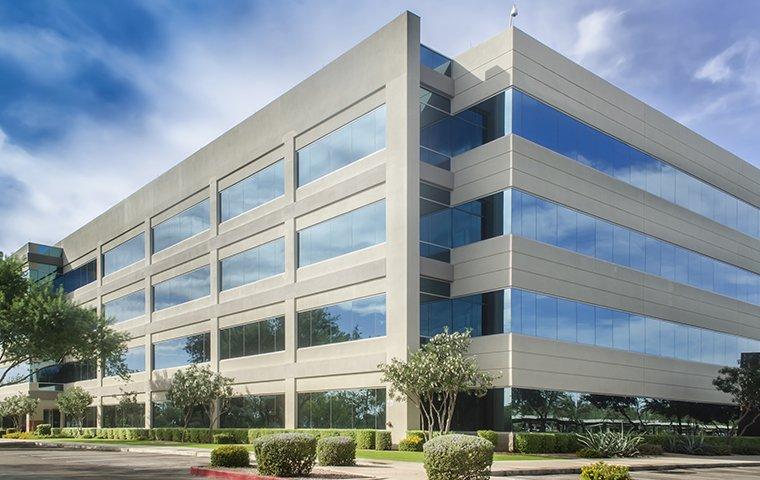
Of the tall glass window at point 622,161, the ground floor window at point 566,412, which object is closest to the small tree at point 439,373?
the ground floor window at point 566,412

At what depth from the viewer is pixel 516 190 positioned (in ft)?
124

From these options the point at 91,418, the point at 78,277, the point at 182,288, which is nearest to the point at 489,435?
the point at 182,288

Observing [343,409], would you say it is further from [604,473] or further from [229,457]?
[604,473]

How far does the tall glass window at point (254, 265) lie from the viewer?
156ft

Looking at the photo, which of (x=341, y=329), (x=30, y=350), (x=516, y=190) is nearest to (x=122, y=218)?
(x=30, y=350)

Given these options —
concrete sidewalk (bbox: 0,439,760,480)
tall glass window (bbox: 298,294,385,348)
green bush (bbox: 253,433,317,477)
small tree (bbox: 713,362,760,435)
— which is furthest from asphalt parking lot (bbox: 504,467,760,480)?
small tree (bbox: 713,362,760,435)

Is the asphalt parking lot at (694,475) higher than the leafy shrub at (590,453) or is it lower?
higher

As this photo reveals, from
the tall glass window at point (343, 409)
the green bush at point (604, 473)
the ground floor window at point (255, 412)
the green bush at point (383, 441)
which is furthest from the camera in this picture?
the ground floor window at point (255, 412)

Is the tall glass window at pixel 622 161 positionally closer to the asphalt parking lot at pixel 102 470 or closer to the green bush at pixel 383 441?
the green bush at pixel 383 441

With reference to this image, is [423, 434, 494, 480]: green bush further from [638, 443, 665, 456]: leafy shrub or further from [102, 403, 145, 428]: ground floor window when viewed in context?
[102, 403, 145, 428]: ground floor window

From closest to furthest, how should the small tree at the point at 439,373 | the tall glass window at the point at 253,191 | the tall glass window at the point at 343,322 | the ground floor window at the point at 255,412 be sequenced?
the small tree at the point at 439,373, the tall glass window at the point at 343,322, the ground floor window at the point at 255,412, the tall glass window at the point at 253,191

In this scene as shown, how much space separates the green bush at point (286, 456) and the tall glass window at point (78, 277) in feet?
195

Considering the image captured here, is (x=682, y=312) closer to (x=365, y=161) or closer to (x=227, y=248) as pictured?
(x=365, y=161)

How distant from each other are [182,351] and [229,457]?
35361mm
